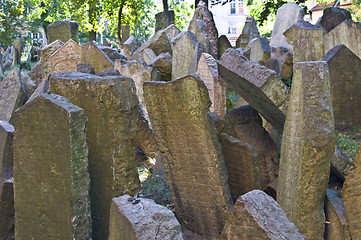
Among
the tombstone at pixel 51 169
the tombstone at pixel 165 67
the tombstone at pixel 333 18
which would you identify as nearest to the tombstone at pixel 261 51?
the tombstone at pixel 165 67

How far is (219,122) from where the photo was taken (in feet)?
18.3

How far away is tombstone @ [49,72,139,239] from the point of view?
440cm

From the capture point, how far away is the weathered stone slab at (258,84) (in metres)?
4.95

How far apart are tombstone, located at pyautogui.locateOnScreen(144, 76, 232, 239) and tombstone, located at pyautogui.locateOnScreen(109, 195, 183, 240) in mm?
1657

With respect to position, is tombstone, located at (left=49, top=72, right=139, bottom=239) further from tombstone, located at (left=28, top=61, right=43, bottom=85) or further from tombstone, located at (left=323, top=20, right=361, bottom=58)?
tombstone, located at (left=28, top=61, right=43, bottom=85)

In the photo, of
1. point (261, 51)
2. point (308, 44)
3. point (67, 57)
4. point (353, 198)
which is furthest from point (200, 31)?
point (353, 198)

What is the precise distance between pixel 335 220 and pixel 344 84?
3.16 meters

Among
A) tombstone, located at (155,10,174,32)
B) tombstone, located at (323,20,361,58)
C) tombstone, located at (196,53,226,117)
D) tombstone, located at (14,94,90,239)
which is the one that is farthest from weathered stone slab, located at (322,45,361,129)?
tombstone, located at (155,10,174,32)

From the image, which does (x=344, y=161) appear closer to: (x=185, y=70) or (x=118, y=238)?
(x=118, y=238)

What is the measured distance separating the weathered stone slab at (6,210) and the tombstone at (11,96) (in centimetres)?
301

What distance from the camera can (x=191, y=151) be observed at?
490 centimetres

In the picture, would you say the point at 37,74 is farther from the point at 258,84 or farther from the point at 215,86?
the point at 258,84

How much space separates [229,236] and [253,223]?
281 millimetres

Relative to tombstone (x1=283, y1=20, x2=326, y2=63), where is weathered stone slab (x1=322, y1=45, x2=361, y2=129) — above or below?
below
